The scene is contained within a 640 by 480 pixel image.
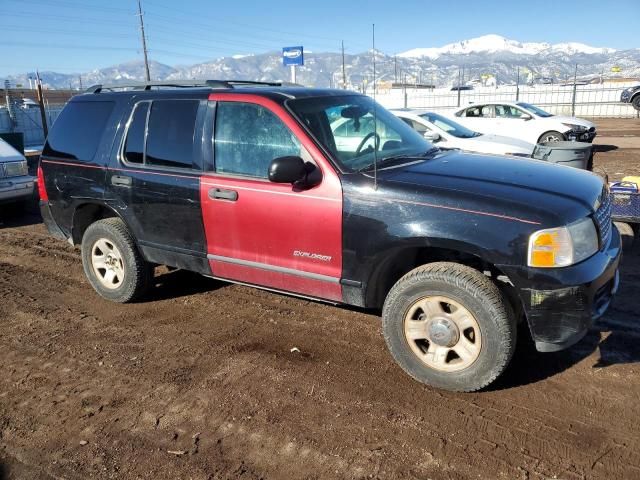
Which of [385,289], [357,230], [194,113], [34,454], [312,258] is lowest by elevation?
[34,454]

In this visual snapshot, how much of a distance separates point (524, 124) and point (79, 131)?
13197mm

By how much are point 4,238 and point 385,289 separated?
6340 millimetres

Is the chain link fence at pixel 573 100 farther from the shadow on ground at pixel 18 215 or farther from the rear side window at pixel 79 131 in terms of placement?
the rear side window at pixel 79 131

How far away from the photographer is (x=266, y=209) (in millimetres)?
3893

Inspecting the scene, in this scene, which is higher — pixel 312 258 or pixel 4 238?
pixel 312 258

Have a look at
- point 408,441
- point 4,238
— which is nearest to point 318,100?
point 408,441

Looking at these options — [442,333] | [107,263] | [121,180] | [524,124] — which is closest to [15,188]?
[107,263]

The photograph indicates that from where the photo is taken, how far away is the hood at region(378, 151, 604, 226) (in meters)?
3.15

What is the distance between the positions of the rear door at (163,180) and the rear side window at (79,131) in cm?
38

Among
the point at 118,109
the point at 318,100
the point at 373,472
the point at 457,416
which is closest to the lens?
the point at 373,472

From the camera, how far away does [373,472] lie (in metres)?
2.73

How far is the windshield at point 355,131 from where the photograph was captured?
152 inches

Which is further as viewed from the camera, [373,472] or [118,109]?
[118,109]

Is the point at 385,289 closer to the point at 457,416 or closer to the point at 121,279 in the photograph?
the point at 457,416
